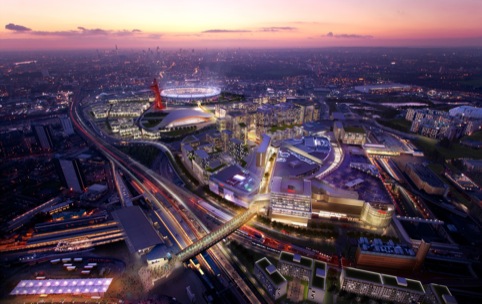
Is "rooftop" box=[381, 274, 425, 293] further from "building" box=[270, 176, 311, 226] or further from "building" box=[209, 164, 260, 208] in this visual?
"building" box=[209, 164, 260, 208]

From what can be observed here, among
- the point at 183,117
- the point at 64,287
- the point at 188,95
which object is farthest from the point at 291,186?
the point at 188,95

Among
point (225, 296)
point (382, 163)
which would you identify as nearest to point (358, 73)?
point (382, 163)

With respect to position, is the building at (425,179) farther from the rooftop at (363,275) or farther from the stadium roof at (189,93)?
the stadium roof at (189,93)

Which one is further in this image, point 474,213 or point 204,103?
point 204,103

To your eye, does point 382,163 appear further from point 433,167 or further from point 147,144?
point 147,144

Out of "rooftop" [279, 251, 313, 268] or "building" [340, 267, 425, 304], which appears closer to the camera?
"building" [340, 267, 425, 304]

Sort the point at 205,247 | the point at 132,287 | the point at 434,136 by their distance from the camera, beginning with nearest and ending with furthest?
the point at 132,287
the point at 205,247
the point at 434,136

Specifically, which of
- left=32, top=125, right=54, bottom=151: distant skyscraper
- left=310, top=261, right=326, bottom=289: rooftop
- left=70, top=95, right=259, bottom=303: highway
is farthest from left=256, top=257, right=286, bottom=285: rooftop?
left=32, top=125, right=54, bottom=151: distant skyscraper
